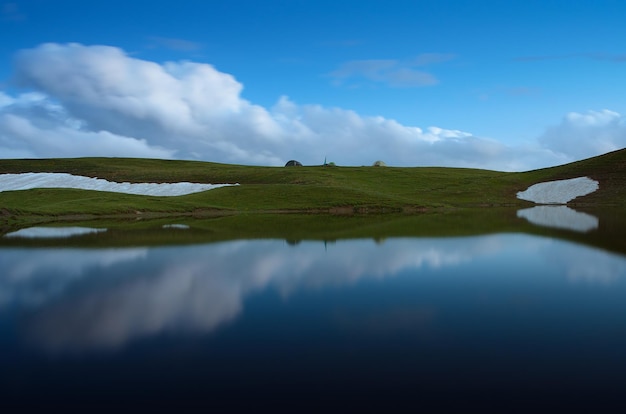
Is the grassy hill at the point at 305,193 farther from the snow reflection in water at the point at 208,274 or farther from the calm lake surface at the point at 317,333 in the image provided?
the calm lake surface at the point at 317,333

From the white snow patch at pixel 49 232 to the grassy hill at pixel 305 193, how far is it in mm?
14959

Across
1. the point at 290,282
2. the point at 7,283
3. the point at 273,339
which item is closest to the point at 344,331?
the point at 273,339

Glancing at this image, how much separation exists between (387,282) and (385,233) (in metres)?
20.7

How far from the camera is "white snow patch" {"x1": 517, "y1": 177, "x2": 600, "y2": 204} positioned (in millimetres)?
93688

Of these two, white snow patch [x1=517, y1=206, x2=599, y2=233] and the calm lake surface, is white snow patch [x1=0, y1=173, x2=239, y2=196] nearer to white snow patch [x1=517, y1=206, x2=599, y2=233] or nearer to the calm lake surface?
white snow patch [x1=517, y1=206, x2=599, y2=233]

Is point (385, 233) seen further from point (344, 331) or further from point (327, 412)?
point (327, 412)

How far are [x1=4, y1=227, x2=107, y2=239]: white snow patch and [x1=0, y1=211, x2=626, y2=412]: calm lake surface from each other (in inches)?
618

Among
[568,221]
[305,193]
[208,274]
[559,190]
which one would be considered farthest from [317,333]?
[559,190]

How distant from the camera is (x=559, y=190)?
322ft

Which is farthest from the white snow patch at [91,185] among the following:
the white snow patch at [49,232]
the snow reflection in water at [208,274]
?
the snow reflection in water at [208,274]

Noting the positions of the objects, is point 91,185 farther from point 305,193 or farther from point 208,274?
point 208,274

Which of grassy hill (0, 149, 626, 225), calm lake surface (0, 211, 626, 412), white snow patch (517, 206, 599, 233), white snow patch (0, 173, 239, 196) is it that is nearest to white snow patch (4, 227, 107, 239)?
grassy hill (0, 149, 626, 225)

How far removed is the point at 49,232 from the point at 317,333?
123ft

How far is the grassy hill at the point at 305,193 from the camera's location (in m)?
70.3
